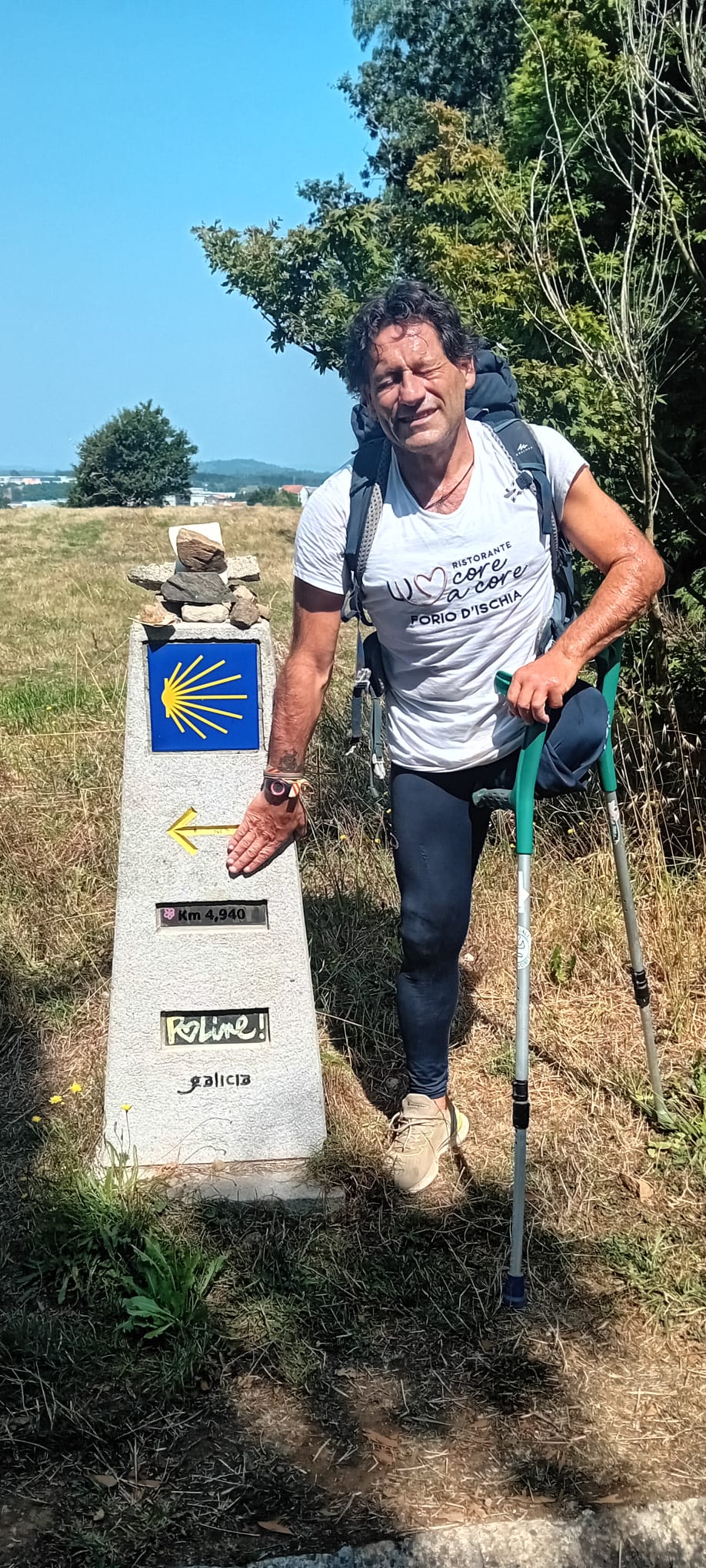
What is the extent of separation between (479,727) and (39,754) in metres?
3.57

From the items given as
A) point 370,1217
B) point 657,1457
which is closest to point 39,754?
point 370,1217

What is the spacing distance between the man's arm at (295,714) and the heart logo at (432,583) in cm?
25

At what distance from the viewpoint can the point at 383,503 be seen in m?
2.87

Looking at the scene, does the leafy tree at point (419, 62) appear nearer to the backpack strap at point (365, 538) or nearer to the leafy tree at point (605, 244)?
the leafy tree at point (605, 244)

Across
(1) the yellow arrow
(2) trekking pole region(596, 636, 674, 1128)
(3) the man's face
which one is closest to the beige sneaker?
(2) trekking pole region(596, 636, 674, 1128)

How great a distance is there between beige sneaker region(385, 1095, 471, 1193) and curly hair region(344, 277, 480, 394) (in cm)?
202

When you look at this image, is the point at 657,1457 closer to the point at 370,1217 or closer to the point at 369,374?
the point at 370,1217

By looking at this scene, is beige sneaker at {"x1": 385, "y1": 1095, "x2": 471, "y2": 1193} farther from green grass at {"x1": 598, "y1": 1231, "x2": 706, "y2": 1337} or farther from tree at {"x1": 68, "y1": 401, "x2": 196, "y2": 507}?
tree at {"x1": 68, "y1": 401, "x2": 196, "y2": 507}

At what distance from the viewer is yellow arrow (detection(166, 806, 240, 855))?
126 inches

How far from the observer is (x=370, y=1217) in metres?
3.26

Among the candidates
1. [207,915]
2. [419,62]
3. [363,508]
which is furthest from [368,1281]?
[419,62]

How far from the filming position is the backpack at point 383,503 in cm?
286

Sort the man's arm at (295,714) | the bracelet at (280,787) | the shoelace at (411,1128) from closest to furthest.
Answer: the man's arm at (295,714)
the bracelet at (280,787)
the shoelace at (411,1128)

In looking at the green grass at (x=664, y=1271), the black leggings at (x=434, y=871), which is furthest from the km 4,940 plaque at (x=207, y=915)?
the green grass at (x=664, y=1271)
